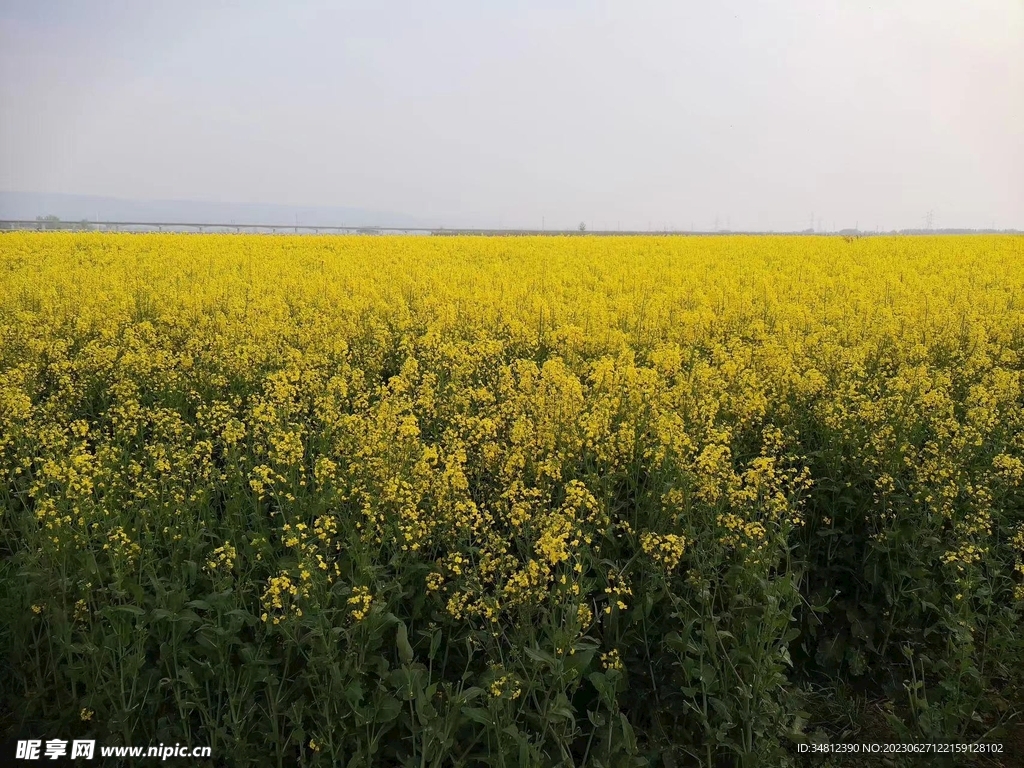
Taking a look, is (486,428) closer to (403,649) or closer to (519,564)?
(519,564)

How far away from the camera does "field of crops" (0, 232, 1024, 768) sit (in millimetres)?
3057

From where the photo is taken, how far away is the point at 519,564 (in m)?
3.47

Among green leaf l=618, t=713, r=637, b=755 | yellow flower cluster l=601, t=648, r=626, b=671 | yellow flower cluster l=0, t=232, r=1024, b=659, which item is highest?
yellow flower cluster l=0, t=232, r=1024, b=659

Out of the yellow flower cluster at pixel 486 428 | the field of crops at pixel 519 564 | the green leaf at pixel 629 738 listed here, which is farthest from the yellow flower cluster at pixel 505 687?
the green leaf at pixel 629 738

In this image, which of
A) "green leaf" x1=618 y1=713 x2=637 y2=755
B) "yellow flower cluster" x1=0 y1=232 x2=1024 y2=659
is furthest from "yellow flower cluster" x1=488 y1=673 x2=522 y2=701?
"green leaf" x1=618 y1=713 x2=637 y2=755

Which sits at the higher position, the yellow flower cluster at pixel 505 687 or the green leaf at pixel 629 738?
the yellow flower cluster at pixel 505 687

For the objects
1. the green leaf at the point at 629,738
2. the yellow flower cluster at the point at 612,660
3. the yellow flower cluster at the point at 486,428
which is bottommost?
the green leaf at the point at 629,738

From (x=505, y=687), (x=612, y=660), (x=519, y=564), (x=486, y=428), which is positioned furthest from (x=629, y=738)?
(x=486, y=428)

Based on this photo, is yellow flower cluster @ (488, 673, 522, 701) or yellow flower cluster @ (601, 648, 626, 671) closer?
yellow flower cluster @ (488, 673, 522, 701)

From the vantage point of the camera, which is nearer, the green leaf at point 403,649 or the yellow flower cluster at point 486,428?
the green leaf at point 403,649

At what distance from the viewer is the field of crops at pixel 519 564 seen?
3057mm

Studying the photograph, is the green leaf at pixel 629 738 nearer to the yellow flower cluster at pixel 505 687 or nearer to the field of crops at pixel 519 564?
the field of crops at pixel 519 564

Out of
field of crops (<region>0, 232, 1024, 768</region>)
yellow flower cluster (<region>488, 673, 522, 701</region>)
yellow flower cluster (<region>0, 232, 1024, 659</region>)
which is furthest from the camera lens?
yellow flower cluster (<region>0, 232, 1024, 659</region>)

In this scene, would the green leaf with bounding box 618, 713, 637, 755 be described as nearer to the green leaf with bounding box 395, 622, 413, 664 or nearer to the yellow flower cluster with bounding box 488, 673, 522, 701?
the yellow flower cluster with bounding box 488, 673, 522, 701
